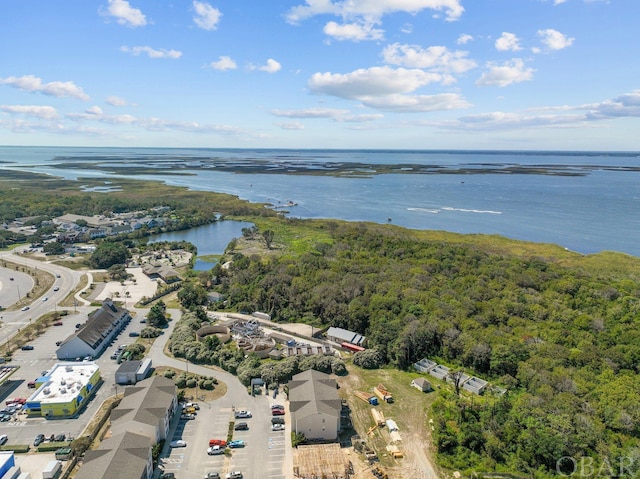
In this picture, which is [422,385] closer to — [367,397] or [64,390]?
[367,397]

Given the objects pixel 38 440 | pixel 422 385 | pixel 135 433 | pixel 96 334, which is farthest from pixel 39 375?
pixel 422 385

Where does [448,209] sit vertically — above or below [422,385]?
above

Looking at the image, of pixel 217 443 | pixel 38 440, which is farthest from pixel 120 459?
pixel 38 440

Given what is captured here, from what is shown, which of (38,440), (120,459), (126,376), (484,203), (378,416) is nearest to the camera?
(120,459)

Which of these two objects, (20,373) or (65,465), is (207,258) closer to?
(20,373)

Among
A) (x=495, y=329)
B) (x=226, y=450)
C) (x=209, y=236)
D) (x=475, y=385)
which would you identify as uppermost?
(x=495, y=329)

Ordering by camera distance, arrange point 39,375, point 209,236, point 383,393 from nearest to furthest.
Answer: point 383,393 → point 39,375 → point 209,236

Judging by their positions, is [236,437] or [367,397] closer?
[236,437]

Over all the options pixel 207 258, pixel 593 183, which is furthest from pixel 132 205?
pixel 593 183
